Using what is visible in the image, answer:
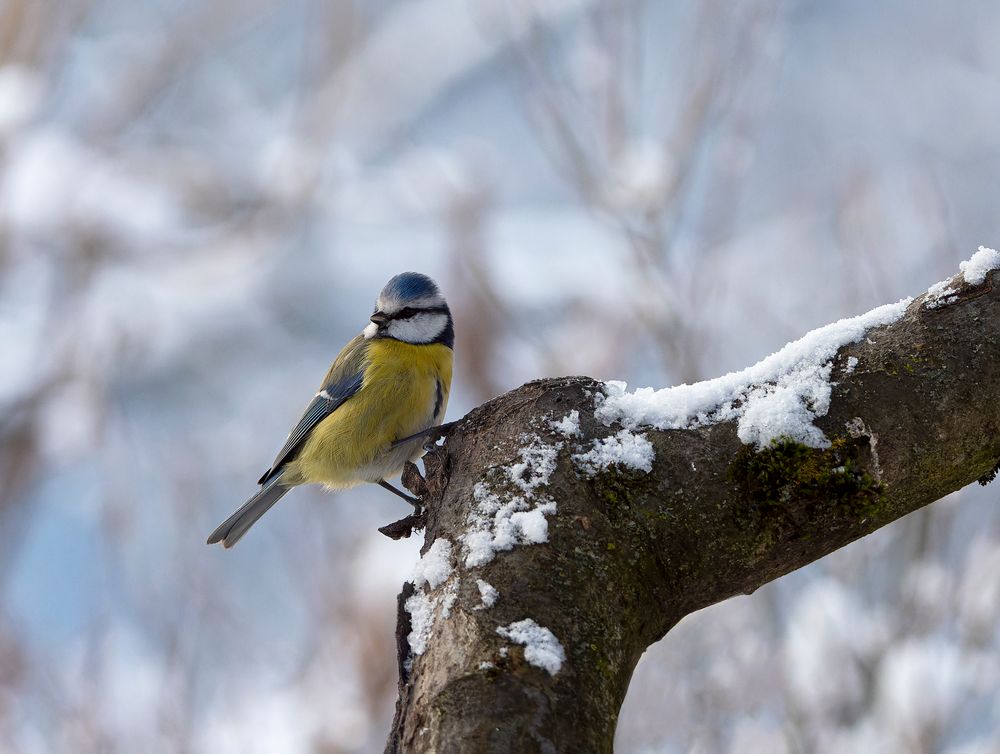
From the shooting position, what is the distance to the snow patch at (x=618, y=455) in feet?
5.31

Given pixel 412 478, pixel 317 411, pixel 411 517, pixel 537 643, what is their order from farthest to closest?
pixel 317 411 < pixel 412 478 < pixel 411 517 < pixel 537 643

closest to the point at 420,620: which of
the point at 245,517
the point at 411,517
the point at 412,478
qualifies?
the point at 411,517

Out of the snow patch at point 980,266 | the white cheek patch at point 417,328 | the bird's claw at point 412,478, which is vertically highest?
the white cheek patch at point 417,328

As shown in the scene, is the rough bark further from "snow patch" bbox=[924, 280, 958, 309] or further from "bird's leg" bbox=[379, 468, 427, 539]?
"bird's leg" bbox=[379, 468, 427, 539]

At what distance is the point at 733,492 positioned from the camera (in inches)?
62.8

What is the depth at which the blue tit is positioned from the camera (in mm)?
3684

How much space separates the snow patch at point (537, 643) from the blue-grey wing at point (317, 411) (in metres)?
2.52

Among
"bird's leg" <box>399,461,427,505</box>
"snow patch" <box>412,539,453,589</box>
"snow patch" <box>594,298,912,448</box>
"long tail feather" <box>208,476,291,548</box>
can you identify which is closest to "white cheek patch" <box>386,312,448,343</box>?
"long tail feather" <box>208,476,291,548</box>

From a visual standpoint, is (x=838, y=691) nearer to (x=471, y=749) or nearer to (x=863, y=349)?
(x=863, y=349)

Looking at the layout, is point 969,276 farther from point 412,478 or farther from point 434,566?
point 412,478

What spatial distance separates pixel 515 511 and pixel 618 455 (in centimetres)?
23

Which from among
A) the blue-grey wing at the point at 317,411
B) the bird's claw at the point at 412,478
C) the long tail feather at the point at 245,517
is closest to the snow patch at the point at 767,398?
the bird's claw at the point at 412,478

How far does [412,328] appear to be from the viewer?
13.1ft

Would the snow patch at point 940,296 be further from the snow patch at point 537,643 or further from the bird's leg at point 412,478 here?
the bird's leg at point 412,478
